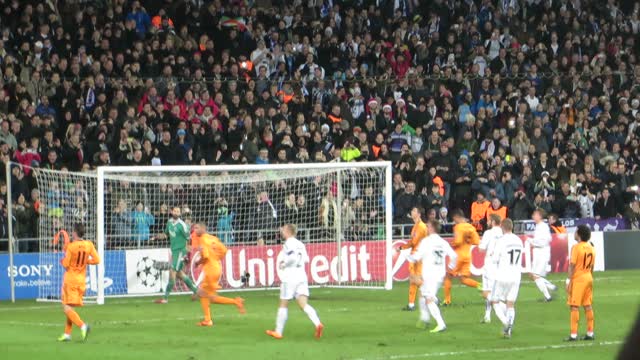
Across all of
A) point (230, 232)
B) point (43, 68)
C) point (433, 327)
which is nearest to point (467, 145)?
point (230, 232)

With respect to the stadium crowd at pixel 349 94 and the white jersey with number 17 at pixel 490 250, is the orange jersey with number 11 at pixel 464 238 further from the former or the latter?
the stadium crowd at pixel 349 94

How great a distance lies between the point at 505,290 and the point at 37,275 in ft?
→ 36.9

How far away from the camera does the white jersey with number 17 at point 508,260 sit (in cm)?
1683

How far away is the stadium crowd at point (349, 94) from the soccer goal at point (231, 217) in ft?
1.68

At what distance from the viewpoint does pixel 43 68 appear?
2631 centimetres

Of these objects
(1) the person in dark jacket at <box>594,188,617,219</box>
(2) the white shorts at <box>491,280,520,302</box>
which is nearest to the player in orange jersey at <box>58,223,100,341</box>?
(2) the white shorts at <box>491,280,520,302</box>

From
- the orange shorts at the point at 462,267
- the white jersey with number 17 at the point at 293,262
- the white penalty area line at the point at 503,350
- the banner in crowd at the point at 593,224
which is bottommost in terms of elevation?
the white penalty area line at the point at 503,350

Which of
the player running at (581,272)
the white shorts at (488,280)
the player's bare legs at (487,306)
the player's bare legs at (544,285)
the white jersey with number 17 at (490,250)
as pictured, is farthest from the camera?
the player's bare legs at (544,285)

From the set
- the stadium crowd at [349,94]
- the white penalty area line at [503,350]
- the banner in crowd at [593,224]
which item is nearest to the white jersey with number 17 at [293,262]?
the white penalty area line at [503,350]

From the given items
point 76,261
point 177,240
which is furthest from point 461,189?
point 76,261

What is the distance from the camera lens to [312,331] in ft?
59.3

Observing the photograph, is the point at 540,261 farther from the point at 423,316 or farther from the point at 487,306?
the point at 423,316

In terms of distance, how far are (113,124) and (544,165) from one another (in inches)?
475

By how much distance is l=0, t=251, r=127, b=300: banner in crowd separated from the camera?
23.9 m
